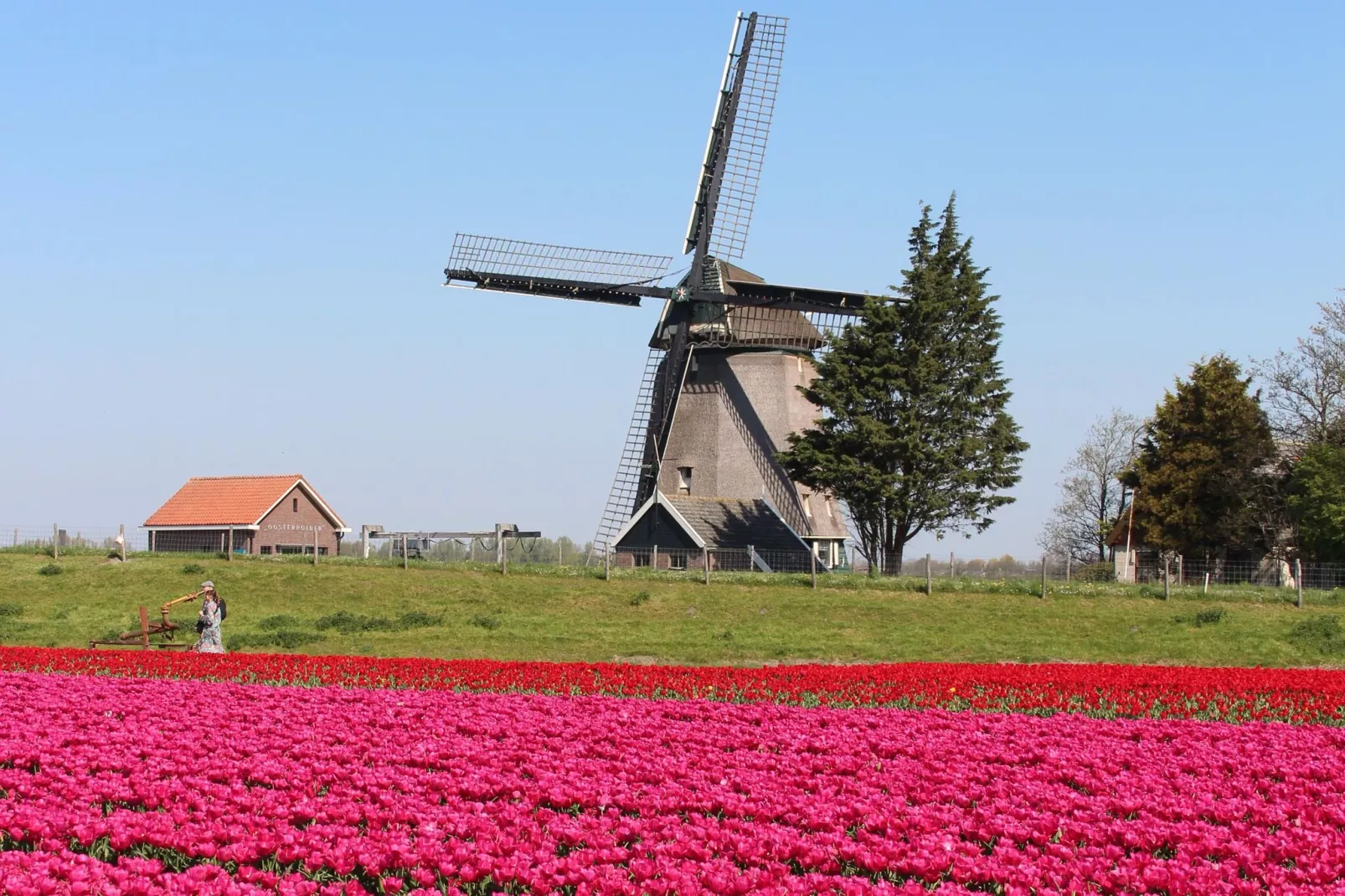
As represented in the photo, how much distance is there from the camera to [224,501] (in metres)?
61.0

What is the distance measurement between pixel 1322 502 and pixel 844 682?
117 feet

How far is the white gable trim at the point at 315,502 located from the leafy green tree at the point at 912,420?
25656 mm

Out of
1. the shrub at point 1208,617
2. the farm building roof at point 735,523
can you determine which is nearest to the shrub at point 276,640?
the farm building roof at point 735,523

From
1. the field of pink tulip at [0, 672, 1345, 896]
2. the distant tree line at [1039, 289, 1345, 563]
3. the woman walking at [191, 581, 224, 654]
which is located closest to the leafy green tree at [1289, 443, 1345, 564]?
the distant tree line at [1039, 289, 1345, 563]

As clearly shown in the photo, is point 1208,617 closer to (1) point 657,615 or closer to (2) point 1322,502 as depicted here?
(1) point 657,615

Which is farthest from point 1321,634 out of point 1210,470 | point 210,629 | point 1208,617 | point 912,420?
point 210,629

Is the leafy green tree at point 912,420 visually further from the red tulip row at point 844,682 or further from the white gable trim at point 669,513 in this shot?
the red tulip row at point 844,682

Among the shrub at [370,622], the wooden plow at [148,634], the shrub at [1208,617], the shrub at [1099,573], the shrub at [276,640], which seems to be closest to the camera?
the wooden plow at [148,634]

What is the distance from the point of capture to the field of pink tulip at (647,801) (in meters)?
8.59

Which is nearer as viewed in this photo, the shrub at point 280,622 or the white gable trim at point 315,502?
the shrub at point 280,622

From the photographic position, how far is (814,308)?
48531 mm

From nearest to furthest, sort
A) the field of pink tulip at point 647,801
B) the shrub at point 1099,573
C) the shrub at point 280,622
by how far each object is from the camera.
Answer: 1. the field of pink tulip at point 647,801
2. the shrub at point 280,622
3. the shrub at point 1099,573

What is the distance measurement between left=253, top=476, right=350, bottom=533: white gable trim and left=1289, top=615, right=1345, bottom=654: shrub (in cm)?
4213

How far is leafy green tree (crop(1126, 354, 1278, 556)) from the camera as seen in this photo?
5156cm
